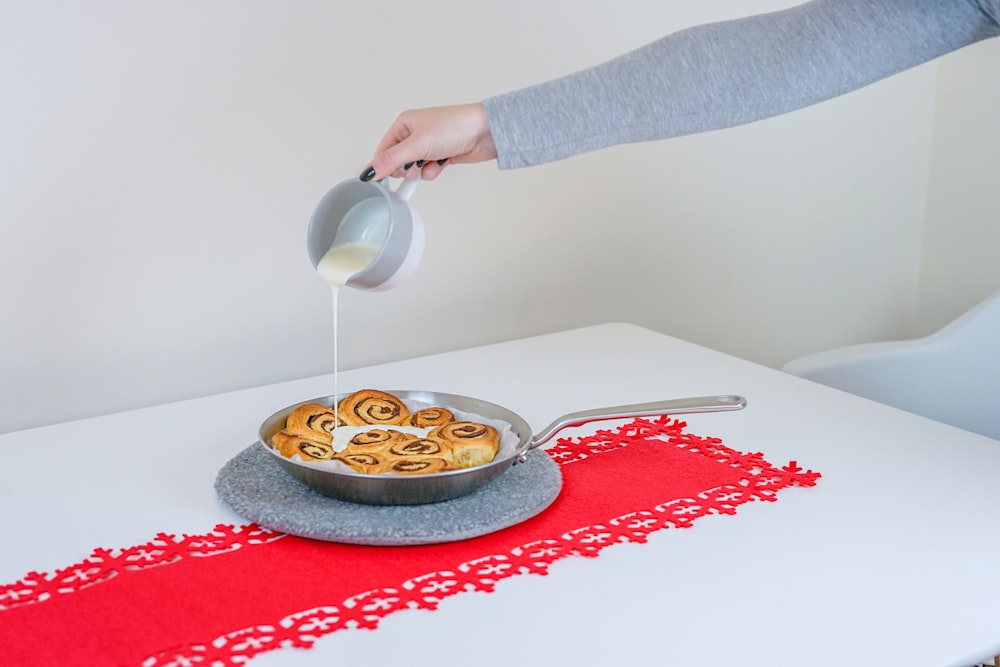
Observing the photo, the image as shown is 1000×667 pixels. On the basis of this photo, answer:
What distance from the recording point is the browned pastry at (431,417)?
1046mm

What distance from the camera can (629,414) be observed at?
1.04 m

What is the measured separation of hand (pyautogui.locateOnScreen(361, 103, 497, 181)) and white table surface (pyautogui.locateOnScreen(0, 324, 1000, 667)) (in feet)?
1.02

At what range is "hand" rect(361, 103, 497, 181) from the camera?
3.42 ft

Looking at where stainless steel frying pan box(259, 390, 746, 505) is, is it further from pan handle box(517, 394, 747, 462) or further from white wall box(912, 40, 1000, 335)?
white wall box(912, 40, 1000, 335)

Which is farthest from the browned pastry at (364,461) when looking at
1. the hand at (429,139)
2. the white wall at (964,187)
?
the white wall at (964,187)

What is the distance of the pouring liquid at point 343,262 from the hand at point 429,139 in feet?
0.23

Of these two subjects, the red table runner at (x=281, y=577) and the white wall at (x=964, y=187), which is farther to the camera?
the white wall at (x=964, y=187)

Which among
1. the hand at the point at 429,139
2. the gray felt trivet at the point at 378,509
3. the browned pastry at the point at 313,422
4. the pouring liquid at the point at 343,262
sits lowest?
the gray felt trivet at the point at 378,509

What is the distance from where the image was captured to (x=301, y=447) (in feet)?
3.16

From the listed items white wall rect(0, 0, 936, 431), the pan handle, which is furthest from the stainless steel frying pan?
white wall rect(0, 0, 936, 431)

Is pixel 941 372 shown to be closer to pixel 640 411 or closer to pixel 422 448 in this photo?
pixel 640 411

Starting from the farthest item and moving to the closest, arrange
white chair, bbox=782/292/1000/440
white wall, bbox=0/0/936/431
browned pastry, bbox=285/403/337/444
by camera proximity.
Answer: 1. white chair, bbox=782/292/1000/440
2. white wall, bbox=0/0/936/431
3. browned pastry, bbox=285/403/337/444

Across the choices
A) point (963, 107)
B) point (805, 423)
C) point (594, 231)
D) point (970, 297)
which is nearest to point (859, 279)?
point (970, 297)

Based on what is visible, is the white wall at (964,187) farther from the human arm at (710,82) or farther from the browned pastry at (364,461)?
the browned pastry at (364,461)
